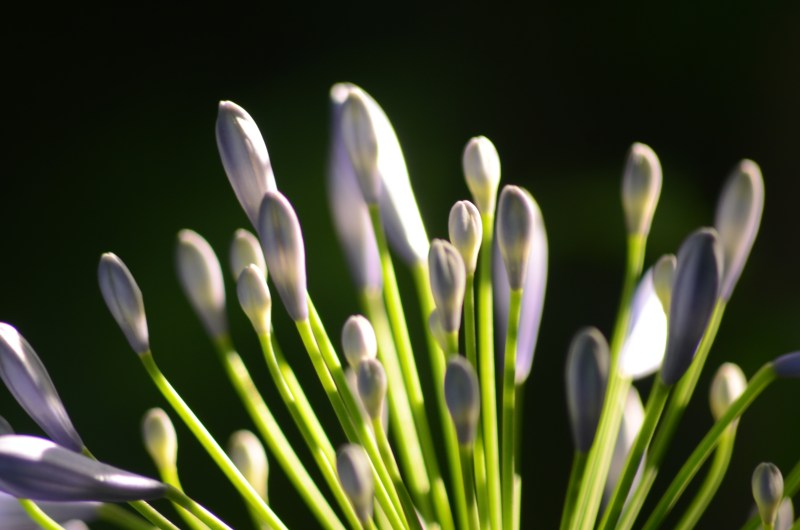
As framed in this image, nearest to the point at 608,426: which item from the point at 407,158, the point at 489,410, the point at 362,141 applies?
the point at 489,410

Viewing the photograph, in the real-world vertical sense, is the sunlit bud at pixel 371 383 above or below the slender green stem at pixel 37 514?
above

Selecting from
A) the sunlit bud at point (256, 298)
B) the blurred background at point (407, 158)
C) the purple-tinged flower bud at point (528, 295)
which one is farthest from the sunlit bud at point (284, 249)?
the blurred background at point (407, 158)

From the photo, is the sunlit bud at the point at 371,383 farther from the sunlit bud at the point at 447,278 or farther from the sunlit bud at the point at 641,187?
the sunlit bud at the point at 641,187

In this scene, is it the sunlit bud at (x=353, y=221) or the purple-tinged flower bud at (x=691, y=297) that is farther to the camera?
the sunlit bud at (x=353, y=221)


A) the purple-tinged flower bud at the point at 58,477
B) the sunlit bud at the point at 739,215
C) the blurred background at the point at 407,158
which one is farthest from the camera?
the blurred background at the point at 407,158

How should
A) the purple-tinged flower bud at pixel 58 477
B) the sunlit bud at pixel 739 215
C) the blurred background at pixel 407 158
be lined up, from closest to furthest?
the purple-tinged flower bud at pixel 58 477 < the sunlit bud at pixel 739 215 < the blurred background at pixel 407 158

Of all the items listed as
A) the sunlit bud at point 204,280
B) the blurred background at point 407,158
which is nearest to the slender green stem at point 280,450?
the sunlit bud at point 204,280

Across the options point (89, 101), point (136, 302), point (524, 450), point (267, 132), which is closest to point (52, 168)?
point (89, 101)

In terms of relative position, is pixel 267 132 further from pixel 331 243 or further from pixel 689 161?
pixel 689 161

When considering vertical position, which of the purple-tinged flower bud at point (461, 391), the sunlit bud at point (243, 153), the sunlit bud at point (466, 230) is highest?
the sunlit bud at point (243, 153)
